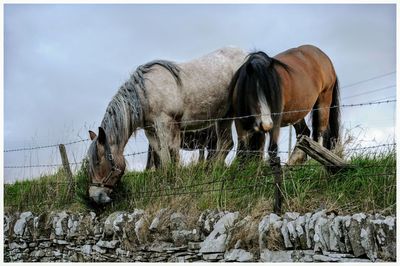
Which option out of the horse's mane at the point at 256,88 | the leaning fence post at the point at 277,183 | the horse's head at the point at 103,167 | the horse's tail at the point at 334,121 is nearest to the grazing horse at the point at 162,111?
the horse's head at the point at 103,167

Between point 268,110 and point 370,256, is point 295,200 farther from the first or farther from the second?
point 268,110

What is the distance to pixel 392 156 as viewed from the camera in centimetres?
652

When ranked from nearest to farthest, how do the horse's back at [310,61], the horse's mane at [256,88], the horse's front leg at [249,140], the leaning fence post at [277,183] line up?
1. the leaning fence post at [277,183]
2. the horse's mane at [256,88]
3. the horse's front leg at [249,140]
4. the horse's back at [310,61]

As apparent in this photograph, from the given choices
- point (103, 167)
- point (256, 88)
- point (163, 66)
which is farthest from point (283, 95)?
point (103, 167)

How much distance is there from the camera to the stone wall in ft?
18.1

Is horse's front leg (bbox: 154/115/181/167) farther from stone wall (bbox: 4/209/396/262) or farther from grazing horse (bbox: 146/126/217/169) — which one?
stone wall (bbox: 4/209/396/262)

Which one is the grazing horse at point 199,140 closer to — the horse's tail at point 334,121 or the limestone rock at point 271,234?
the horse's tail at point 334,121

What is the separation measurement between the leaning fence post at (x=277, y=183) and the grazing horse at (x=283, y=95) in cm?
30

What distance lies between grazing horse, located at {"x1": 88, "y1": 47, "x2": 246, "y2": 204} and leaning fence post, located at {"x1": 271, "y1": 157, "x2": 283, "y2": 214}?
1.50 meters

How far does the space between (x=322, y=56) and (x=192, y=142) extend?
9.16 feet

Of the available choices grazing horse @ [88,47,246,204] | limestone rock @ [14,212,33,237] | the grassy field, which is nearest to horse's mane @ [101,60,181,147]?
grazing horse @ [88,47,246,204]

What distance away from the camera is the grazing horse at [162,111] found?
8.25 metres

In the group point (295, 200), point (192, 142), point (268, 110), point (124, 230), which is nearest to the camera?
point (295, 200)

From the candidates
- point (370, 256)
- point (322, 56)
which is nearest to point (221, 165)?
point (370, 256)
